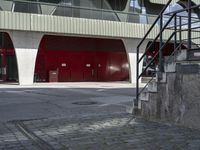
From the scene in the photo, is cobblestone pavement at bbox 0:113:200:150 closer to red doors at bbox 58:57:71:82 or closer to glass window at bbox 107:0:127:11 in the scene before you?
glass window at bbox 107:0:127:11

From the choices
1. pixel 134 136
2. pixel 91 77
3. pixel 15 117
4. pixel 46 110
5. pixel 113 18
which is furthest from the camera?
pixel 91 77

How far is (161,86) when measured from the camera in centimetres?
912

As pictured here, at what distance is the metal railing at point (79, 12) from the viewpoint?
27298 mm

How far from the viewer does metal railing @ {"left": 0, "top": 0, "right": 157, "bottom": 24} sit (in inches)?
1075

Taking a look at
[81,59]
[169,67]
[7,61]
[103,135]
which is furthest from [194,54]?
[81,59]

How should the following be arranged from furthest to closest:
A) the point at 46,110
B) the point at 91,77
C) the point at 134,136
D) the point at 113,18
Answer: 1. the point at 91,77
2. the point at 113,18
3. the point at 46,110
4. the point at 134,136

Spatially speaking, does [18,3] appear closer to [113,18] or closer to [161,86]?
[113,18]

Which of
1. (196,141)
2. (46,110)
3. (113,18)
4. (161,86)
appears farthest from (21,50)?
(196,141)

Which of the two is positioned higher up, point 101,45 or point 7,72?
point 101,45

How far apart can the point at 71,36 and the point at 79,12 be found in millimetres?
2789

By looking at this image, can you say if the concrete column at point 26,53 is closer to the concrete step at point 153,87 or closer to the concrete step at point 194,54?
the concrete step at point 153,87

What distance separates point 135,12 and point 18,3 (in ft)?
36.9

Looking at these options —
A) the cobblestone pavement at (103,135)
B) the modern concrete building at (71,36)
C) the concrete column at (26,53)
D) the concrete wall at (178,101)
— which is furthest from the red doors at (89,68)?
the concrete wall at (178,101)

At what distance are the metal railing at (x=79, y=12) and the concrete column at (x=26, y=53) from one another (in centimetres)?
185
